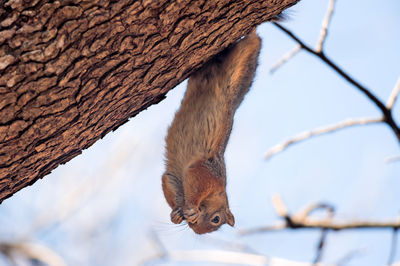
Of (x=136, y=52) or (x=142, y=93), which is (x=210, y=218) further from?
(x=136, y=52)

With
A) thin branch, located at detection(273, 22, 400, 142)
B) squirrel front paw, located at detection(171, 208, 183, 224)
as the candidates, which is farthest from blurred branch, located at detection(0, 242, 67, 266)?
thin branch, located at detection(273, 22, 400, 142)

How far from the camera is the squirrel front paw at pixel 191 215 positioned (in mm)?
3992

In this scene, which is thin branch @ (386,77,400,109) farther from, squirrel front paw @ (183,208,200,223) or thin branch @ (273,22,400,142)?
squirrel front paw @ (183,208,200,223)

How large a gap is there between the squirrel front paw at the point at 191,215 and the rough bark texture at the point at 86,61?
1.46 meters

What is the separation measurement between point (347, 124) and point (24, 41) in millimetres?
2424

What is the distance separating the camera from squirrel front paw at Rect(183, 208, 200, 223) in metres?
3.99

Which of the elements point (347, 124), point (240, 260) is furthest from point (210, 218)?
point (347, 124)

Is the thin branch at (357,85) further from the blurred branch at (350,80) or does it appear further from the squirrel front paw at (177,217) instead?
the squirrel front paw at (177,217)

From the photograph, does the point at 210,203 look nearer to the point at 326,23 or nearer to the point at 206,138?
the point at 206,138

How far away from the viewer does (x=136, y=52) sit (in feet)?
7.65

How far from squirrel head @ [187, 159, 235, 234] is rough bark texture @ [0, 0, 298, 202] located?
4.40 ft

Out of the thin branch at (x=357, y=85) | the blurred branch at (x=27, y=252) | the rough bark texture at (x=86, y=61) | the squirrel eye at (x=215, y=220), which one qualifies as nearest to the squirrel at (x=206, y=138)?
the squirrel eye at (x=215, y=220)

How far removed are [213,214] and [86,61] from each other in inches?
100.0

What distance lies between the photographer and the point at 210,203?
427cm
